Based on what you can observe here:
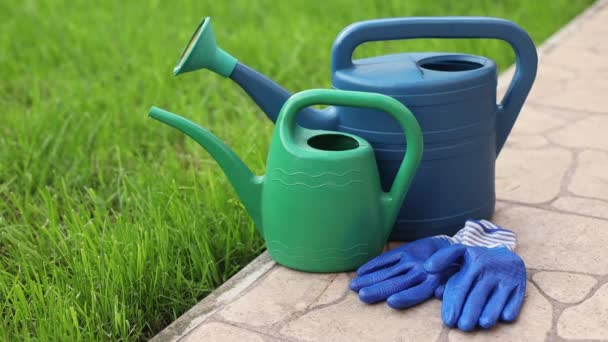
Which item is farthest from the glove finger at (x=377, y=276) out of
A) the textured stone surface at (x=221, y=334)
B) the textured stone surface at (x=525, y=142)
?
the textured stone surface at (x=525, y=142)

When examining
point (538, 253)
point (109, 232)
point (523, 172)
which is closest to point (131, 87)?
point (109, 232)

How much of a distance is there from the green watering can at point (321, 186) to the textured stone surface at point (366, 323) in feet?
0.64

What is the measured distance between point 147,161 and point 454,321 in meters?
1.64

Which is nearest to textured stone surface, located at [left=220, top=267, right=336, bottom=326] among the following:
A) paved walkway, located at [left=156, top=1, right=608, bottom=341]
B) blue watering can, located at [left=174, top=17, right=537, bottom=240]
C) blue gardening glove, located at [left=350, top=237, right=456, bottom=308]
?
paved walkway, located at [left=156, top=1, right=608, bottom=341]

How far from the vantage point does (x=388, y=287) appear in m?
2.25

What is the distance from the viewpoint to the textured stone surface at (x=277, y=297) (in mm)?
2234

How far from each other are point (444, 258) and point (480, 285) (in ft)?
0.42

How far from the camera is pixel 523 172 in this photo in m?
3.06

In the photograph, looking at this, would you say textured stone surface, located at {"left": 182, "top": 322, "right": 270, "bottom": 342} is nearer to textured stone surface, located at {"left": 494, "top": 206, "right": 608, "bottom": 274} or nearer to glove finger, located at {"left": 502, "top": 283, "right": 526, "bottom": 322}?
glove finger, located at {"left": 502, "top": 283, "right": 526, "bottom": 322}

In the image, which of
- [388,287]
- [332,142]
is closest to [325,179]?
[332,142]

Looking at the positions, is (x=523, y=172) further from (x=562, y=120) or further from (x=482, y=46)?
(x=482, y=46)

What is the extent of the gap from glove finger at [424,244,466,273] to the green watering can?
0.18 metres

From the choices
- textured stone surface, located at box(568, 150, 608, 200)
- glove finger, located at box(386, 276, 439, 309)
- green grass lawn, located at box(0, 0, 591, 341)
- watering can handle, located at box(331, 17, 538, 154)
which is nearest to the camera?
glove finger, located at box(386, 276, 439, 309)

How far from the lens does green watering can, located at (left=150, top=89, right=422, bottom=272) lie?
228 cm
